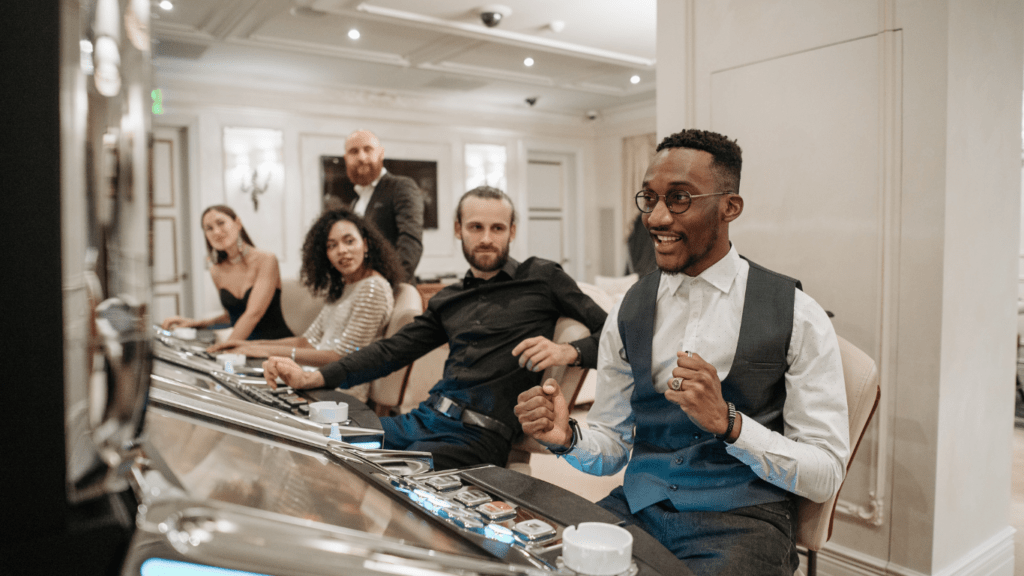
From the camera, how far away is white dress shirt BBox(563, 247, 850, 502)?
1.28m

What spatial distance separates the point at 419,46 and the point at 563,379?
16.9 feet

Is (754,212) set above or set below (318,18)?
below

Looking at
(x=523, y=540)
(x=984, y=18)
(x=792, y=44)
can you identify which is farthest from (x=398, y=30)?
(x=523, y=540)

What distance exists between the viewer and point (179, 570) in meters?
0.47

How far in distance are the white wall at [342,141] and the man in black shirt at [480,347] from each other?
5609 millimetres

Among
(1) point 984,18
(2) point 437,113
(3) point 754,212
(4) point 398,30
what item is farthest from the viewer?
(2) point 437,113

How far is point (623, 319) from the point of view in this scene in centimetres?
157

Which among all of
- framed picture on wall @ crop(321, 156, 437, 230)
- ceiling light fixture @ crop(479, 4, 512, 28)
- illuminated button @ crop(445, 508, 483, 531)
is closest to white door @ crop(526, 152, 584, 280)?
framed picture on wall @ crop(321, 156, 437, 230)

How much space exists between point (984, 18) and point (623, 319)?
152cm

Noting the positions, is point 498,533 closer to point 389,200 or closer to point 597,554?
point 597,554

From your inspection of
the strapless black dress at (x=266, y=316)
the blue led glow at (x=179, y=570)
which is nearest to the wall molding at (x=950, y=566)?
the blue led glow at (x=179, y=570)

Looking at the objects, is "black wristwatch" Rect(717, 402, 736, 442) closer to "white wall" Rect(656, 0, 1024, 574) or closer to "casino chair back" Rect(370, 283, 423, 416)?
"white wall" Rect(656, 0, 1024, 574)

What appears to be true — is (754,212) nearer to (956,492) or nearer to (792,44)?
(792,44)

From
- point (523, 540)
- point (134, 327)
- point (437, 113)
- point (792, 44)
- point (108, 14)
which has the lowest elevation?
point (523, 540)
